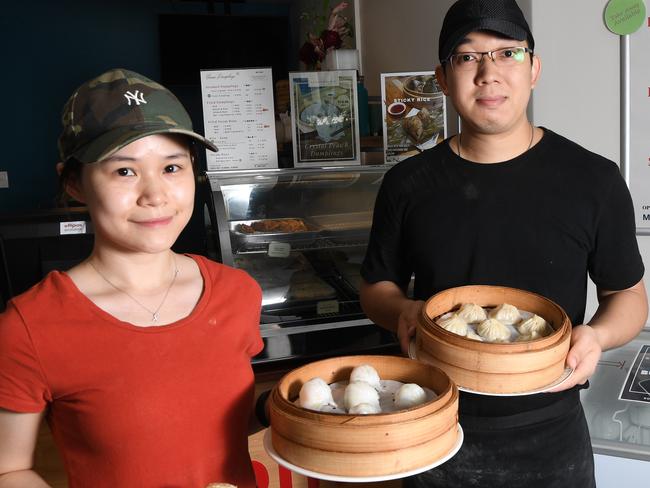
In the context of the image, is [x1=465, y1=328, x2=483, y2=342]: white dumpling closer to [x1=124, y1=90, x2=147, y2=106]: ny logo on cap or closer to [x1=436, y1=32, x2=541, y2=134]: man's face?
[x1=436, y1=32, x2=541, y2=134]: man's face

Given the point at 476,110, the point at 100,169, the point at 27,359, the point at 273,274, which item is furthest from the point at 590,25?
the point at 27,359

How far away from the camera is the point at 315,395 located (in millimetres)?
1225

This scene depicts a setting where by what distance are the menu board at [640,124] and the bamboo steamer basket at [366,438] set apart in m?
1.90

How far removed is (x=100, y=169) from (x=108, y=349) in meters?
0.33

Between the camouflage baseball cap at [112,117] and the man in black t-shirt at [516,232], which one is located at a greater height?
the camouflage baseball cap at [112,117]

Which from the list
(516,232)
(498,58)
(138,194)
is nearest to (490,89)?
(498,58)

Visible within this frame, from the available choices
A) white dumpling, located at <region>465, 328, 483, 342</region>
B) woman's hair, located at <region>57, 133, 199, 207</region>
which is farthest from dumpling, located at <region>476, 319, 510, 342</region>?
woman's hair, located at <region>57, 133, 199, 207</region>

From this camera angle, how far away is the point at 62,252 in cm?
263

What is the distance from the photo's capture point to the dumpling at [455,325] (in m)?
1.45

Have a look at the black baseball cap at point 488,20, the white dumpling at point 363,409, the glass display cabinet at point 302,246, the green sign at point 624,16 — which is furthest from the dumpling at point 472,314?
the green sign at point 624,16

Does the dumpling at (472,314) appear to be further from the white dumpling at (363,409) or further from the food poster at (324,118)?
the food poster at (324,118)

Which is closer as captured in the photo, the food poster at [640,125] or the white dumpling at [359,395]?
the white dumpling at [359,395]

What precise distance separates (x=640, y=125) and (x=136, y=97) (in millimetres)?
2223

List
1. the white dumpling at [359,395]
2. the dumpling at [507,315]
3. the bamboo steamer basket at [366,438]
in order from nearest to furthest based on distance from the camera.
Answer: the bamboo steamer basket at [366,438] < the white dumpling at [359,395] < the dumpling at [507,315]
